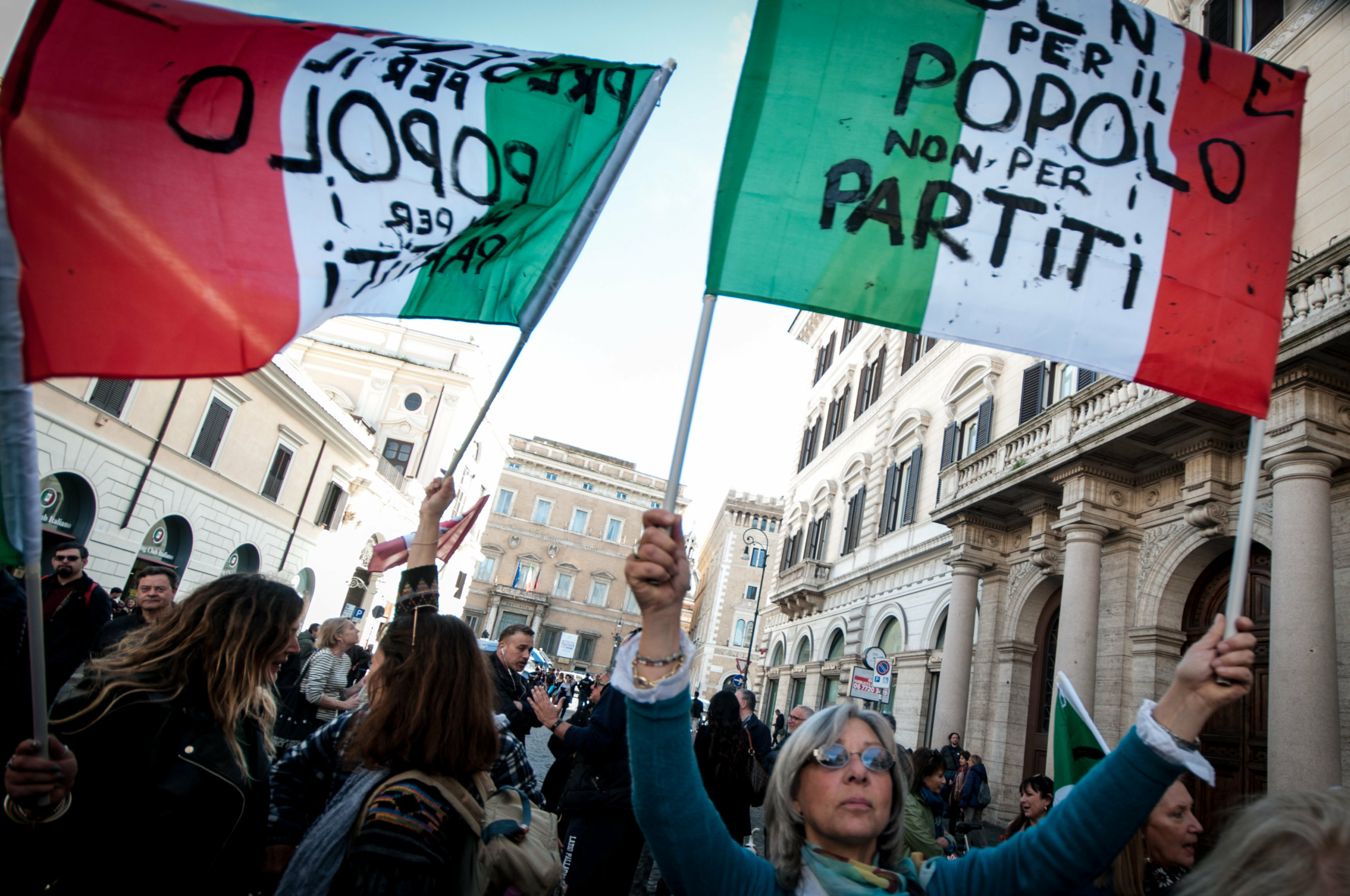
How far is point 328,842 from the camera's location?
2.25m

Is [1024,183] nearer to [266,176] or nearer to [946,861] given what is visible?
[946,861]

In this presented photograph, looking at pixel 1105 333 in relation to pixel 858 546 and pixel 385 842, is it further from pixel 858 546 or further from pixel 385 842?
pixel 858 546

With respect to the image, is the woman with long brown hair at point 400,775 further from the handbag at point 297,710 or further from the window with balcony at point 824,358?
the window with balcony at point 824,358

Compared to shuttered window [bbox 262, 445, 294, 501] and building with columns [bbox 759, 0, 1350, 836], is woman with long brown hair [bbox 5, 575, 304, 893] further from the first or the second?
shuttered window [bbox 262, 445, 294, 501]

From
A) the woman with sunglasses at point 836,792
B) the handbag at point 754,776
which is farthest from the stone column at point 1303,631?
the woman with sunglasses at point 836,792

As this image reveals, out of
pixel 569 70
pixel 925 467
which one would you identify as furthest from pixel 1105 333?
pixel 925 467

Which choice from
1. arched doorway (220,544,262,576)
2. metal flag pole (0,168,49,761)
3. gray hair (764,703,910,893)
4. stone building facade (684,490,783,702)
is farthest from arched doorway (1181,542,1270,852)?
stone building facade (684,490,783,702)

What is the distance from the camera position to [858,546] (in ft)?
72.4

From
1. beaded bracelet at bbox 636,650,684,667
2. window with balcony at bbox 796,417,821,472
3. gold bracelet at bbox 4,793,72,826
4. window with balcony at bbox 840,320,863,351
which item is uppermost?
window with balcony at bbox 840,320,863,351

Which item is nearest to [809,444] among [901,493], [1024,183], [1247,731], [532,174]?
[901,493]

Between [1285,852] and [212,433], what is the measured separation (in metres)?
24.3

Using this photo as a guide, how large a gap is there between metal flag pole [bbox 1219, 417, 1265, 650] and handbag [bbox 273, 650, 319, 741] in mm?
6891

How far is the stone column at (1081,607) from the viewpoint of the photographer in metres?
10.9

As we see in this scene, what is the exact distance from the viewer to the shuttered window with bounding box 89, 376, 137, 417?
17453 millimetres
